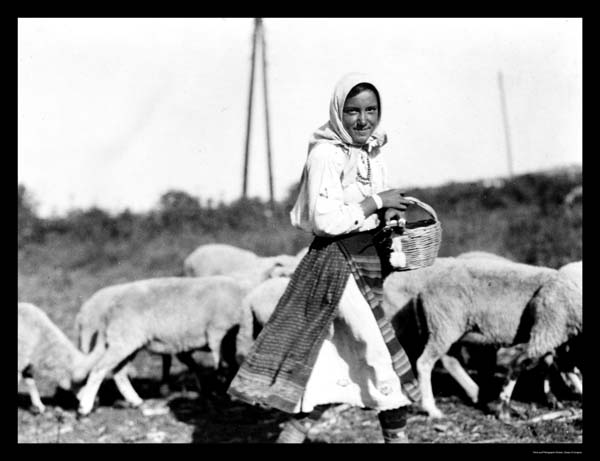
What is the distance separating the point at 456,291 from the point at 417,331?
710mm

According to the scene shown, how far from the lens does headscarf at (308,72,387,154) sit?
3.64m

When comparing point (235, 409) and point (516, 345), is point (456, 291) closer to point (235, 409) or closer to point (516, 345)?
point (516, 345)

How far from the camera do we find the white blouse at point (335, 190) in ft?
11.8

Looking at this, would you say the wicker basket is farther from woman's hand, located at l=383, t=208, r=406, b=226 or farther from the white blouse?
the white blouse

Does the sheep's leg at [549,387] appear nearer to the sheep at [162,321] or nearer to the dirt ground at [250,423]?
the dirt ground at [250,423]

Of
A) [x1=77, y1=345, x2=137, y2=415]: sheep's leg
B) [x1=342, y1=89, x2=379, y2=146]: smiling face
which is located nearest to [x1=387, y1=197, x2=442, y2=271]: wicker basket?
[x1=342, y1=89, x2=379, y2=146]: smiling face

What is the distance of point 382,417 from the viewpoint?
386 centimetres

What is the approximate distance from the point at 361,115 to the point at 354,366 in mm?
1353

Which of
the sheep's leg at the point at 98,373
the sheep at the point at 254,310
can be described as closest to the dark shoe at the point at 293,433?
the sheep at the point at 254,310

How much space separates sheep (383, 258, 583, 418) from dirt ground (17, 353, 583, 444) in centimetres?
34

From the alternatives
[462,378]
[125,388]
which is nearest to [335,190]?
[462,378]

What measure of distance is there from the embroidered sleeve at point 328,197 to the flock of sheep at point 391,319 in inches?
128

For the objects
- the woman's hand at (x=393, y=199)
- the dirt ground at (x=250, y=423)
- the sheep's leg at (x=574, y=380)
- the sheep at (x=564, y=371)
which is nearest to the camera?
the woman's hand at (x=393, y=199)

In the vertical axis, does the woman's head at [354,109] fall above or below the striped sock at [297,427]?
above
